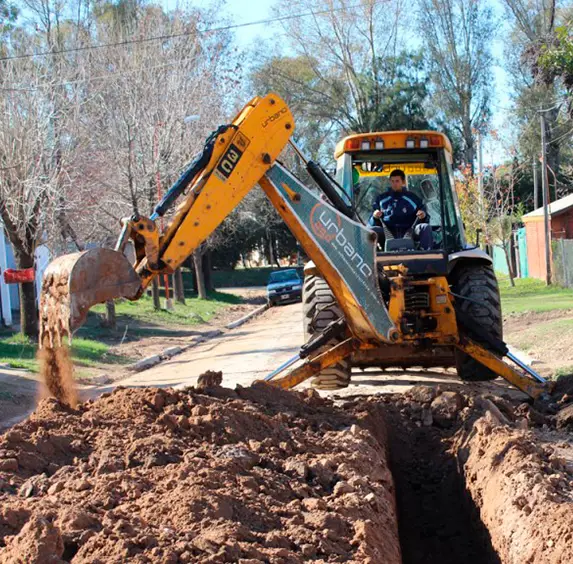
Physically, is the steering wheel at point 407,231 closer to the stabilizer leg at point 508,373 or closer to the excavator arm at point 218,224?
the excavator arm at point 218,224

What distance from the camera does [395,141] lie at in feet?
37.0

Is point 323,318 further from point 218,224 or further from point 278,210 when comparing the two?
point 218,224

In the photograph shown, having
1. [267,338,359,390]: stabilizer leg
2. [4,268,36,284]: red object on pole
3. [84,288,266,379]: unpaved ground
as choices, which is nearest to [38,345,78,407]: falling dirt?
[267,338,359,390]: stabilizer leg

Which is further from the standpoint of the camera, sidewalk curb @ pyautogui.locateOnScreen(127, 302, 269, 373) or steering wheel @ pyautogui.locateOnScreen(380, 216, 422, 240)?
sidewalk curb @ pyautogui.locateOnScreen(127, 302, 269, 373)

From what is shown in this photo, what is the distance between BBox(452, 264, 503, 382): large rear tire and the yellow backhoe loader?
2 centimetres

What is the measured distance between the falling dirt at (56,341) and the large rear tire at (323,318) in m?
3.19

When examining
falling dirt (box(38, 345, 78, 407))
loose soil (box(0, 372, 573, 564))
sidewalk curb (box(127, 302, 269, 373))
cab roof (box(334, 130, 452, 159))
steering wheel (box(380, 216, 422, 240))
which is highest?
cab roof (box(334, 130, 452, 159))

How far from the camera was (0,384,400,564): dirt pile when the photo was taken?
4633 mm

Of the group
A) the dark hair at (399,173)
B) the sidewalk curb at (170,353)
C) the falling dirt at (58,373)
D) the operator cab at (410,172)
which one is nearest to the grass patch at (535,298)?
the sidewalk curb at (170,353)

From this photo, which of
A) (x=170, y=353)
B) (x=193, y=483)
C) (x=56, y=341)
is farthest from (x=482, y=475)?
(x=170, y=353)

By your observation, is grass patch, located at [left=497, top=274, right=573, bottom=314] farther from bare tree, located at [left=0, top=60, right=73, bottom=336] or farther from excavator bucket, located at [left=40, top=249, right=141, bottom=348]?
→ excavator bucket, located at [left=40, top=249, right=141, bottom=348]

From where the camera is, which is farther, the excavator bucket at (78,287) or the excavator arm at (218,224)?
the excavator arm at (218,224)

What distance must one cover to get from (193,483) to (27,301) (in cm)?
1617

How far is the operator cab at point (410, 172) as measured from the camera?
11297mm
